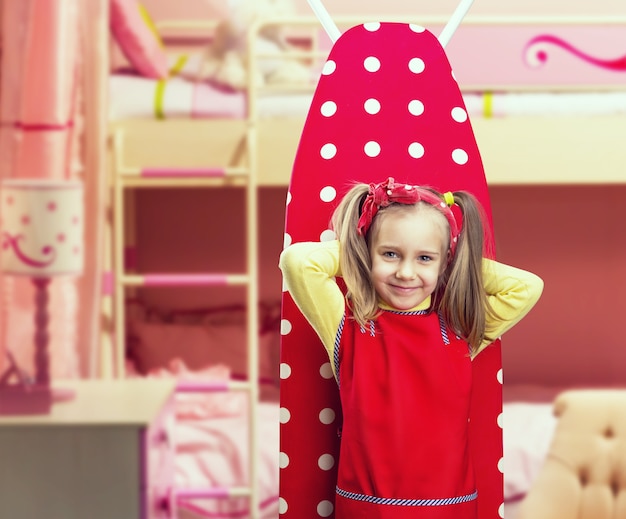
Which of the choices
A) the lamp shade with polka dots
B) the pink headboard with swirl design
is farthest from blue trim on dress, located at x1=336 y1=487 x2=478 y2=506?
the pink headboard with swirl design

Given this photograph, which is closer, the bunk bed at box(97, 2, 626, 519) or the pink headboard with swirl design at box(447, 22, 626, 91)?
the bunk bed at box(97, 2, 626, 519)

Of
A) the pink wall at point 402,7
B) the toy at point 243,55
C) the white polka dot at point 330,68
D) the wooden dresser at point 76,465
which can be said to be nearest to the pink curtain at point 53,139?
the wooden dresser at point 76,465

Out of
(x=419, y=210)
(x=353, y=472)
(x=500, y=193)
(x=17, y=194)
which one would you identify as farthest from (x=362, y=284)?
(x=500, y=193)

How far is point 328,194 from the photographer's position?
1.18 meters

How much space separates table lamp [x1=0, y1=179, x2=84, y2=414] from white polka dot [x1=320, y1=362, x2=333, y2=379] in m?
1.01

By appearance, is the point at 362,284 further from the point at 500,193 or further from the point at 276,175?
the point at 500,193

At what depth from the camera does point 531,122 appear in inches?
99.2

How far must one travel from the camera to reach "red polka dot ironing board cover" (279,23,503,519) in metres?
1.17

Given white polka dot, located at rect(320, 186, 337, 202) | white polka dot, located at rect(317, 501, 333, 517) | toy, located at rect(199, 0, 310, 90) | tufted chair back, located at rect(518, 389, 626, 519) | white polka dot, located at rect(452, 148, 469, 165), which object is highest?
toy, located at rect(199, 0, 310, 90)

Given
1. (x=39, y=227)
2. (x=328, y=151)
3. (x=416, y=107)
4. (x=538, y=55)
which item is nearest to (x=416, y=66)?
(x=416, y=107)

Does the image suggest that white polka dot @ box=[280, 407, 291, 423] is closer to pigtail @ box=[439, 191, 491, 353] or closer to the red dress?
the red dress

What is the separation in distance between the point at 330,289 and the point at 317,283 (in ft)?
0.07

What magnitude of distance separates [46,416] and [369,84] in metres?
0.98

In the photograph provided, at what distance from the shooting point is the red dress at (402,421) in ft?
3.45
